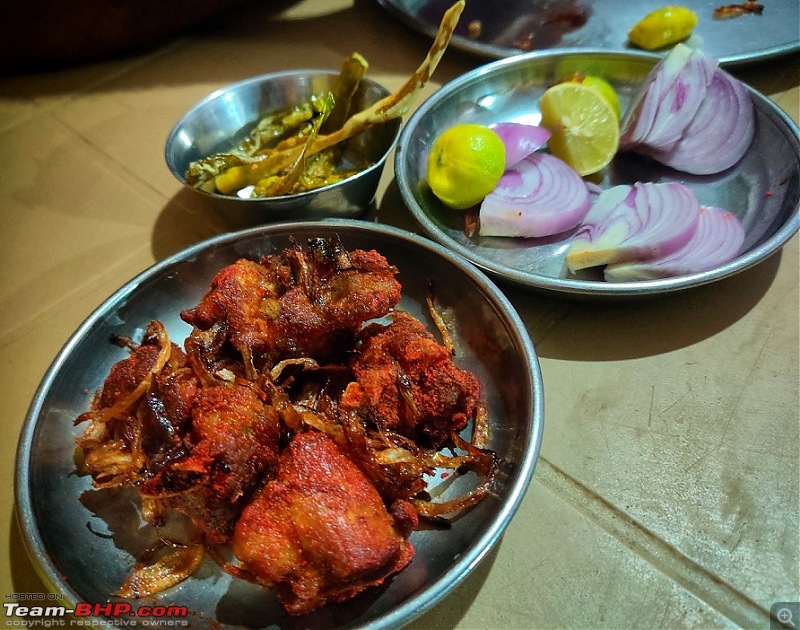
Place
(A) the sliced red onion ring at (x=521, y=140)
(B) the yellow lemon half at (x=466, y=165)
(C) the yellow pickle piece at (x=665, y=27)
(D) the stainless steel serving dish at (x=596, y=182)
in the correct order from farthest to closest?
(C) the yellow pickle piece at (x=665, y=27), (A) the sliced red onion ring at (x=521, y=140), (B) the yellow lemon half at (x=466, y=165), (D) the stainless steel serving dish at (x=596, y=182)

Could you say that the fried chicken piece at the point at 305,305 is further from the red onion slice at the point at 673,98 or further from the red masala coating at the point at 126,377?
the red onion slice at the point at 673,98

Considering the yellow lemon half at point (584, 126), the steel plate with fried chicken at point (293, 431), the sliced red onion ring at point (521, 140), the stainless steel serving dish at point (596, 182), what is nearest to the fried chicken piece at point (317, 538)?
the steel plate with fried chicken at point (293, 431)

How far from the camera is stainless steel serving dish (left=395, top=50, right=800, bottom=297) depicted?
1.15 meters

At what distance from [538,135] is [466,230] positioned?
30 centimetres

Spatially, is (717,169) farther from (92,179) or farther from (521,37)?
(92,179)

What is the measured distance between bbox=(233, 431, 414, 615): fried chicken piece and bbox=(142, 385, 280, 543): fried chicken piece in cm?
5

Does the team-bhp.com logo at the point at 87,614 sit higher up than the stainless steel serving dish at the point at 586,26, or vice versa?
the stainless steel serving dish at the point at 586,26

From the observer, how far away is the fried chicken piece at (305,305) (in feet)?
3.19

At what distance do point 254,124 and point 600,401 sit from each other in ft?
3.94

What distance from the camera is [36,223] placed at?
163 cm

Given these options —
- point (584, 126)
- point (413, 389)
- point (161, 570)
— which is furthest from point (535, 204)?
point (161, 570)

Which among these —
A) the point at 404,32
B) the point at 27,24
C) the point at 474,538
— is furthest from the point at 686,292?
the point at 27,24

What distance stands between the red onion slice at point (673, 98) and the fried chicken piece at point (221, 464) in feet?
3.80

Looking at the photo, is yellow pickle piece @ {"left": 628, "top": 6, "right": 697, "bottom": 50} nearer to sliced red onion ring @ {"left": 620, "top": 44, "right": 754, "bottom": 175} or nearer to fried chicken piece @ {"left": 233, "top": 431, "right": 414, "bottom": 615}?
sliced red onion ring @ {"left": 620, "top": 44, "right": 754, "bottom": 175}
